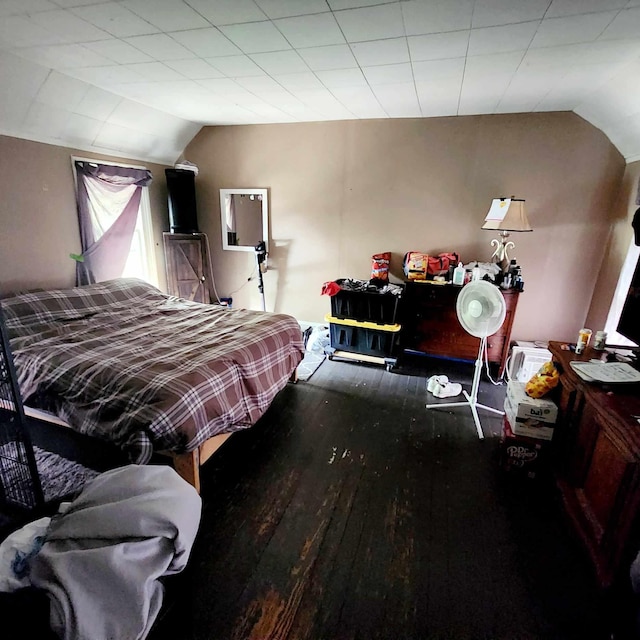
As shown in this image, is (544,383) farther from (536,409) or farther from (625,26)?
(625,26)

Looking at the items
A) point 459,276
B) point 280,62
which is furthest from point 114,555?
point 459,276

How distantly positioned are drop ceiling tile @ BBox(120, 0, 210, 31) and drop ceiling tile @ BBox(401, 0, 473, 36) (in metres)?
1.05

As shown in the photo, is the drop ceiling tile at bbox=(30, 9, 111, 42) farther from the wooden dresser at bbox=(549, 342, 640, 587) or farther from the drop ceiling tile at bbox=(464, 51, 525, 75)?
the wooden dresser at bbox=(549, 342, 640, 587)

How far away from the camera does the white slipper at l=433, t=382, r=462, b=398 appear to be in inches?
122

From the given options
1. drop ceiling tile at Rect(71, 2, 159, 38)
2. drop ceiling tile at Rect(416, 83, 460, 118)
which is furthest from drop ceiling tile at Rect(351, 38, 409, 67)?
drop ceiling tile at Rect(71, 2, 159, 38)

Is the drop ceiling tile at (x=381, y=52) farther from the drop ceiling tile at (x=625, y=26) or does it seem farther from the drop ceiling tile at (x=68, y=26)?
the drop ceiling tile at (x=68, y=26)

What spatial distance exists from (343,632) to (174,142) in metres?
4.66

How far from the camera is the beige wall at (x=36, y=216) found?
2.83 metres

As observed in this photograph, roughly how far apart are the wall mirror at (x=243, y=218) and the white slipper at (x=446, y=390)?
2.60m

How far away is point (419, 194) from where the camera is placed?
371 centimetres

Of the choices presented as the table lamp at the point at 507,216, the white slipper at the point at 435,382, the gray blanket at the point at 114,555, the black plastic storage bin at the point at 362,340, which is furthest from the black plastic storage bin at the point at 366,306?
the gray blanket at the point at 114,555

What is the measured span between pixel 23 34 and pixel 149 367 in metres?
2.05

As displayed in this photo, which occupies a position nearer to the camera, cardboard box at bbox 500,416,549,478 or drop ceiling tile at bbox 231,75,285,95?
cardboard box at bbox 500,416,549,478

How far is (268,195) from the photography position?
425 cm
